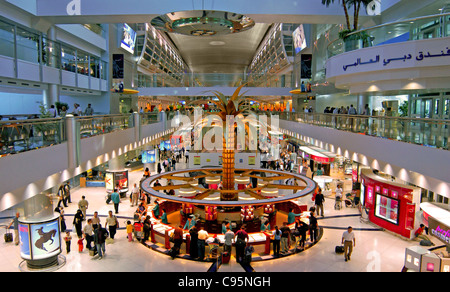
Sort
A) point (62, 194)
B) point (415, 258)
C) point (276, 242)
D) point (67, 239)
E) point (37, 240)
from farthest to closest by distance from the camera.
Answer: point (62, 194) < point (276, 242) < point (67, 239) < point (37, 240) < point (415, 258)

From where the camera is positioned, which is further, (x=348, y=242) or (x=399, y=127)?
(x=348, y=242)

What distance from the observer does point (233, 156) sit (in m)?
14.7

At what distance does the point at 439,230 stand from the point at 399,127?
11.2 feet

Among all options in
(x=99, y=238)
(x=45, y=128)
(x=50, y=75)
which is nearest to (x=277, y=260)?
(x=99, y=238)

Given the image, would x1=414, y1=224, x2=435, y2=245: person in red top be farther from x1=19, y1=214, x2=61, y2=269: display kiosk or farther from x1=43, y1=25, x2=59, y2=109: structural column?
x1=43, y1=25, x2=59, y2=109: structural column

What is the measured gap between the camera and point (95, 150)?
41.0 ft

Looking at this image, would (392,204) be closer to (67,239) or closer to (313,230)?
(313,230)

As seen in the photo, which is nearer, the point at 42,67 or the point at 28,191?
Result: the point at 28,191

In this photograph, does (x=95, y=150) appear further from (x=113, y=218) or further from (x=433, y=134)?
(x=433, y=134)

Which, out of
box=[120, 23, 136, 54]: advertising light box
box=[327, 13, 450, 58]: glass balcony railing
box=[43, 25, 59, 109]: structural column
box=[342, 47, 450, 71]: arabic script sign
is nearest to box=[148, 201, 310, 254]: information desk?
box=[342, 47, 450, 71]: arabic script sign

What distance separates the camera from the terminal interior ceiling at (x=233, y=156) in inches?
383

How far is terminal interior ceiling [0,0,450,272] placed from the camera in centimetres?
972
